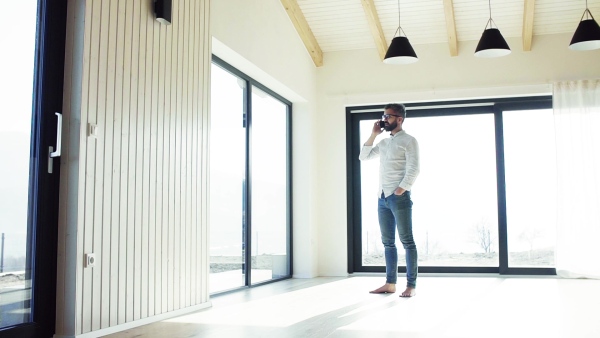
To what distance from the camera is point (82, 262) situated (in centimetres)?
266

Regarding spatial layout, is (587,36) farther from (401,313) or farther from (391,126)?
(401,313)

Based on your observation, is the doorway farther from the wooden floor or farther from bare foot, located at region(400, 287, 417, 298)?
bare foot, located at region(400, 287, 417, 298)

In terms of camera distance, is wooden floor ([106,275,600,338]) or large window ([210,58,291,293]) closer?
wooden floor ([106,275,600,338])

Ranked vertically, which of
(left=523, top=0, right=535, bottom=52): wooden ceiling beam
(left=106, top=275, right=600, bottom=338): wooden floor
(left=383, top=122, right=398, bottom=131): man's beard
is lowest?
(left=106, top=275, right=600, bottom=338): wooden floor

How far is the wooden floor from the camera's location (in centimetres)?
281

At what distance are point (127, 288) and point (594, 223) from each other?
4.22m

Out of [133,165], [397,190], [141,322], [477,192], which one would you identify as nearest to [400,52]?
[397,190]

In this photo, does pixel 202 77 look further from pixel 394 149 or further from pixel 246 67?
pixel 394 149

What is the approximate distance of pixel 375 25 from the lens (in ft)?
18.4

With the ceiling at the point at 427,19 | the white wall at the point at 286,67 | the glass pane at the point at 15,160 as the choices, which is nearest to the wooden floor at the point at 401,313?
the glass pane at the point at 15,160

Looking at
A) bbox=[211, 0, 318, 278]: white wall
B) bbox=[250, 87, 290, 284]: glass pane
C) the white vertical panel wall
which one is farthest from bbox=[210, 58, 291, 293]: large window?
the white vertical panel wall

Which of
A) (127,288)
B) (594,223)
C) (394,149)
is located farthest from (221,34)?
(594,223)

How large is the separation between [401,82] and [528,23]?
1275 millimetres

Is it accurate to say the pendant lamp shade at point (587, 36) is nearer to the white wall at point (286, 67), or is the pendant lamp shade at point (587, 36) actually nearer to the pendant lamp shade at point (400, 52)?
the pendant lamp shade at point (400, 52)
